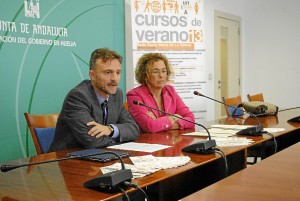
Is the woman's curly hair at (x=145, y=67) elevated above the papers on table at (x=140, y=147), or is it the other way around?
the woman's curly hair at (x=145, y=67)

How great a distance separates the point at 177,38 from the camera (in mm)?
4344

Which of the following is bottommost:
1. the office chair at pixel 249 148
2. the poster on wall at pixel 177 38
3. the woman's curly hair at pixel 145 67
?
the office chair at pixel 249 148

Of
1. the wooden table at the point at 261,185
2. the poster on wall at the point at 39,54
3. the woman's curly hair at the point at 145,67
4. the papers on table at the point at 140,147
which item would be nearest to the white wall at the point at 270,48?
the poster on wall at the point at 39,54

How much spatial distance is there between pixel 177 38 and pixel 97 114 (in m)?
2.43

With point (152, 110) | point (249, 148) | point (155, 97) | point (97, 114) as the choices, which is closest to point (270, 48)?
point (249, 148)

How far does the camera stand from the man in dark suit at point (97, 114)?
1.97 metres

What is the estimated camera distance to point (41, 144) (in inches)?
84.4

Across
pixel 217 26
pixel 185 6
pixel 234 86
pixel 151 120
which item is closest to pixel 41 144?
pixel 151 120

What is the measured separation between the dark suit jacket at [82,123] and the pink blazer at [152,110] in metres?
0.27

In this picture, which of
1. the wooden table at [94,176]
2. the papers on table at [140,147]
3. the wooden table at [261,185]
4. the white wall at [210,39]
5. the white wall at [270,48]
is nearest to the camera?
the wooden table at [261,185]

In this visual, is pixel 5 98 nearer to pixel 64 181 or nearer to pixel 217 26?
pixel 64 181

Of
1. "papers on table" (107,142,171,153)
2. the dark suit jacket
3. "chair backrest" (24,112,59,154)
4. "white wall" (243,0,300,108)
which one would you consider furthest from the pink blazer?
"white wall" (243,0,300,108)

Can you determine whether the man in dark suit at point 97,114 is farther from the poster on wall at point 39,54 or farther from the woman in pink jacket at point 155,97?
the poster on wall at point 39,54

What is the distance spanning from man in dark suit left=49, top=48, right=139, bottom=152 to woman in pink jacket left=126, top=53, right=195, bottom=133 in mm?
253
